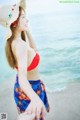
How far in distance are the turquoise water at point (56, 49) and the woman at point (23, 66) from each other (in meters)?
0.06

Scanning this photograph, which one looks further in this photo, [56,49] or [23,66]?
[56,49]

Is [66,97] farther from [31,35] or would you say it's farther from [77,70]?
[31,35]

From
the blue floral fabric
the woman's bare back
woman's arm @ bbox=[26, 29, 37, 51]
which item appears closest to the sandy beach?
the blue floral fabric

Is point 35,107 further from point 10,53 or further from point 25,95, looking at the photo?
point 10,53

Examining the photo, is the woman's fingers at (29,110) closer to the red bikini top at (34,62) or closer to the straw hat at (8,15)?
the red bikini top at (34,62)

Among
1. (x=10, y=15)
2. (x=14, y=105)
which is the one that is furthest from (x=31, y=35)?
(x=14, y=105)

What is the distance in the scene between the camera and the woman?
2314 millimetres

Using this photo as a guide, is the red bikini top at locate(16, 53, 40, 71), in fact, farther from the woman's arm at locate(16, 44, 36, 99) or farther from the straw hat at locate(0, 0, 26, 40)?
the straw hat at locate(0, 0, 26, 40)

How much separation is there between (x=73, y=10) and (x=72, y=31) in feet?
0.53

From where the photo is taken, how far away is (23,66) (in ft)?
7.58

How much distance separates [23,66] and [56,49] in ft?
1.06

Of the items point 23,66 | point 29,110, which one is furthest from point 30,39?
point 29,110

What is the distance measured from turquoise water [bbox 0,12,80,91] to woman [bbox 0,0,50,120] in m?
0.06

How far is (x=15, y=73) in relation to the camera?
2.39 m
